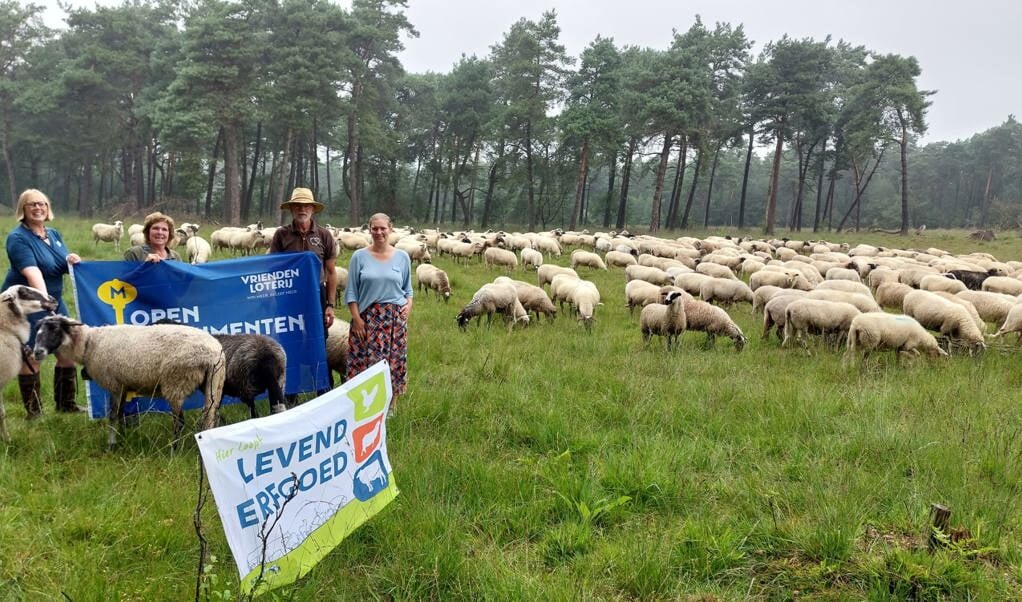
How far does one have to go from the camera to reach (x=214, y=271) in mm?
5363

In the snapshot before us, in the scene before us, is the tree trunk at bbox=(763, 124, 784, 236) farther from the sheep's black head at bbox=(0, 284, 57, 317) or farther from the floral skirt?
the sheep's black head at bbox=(0, 284, 57, 317)

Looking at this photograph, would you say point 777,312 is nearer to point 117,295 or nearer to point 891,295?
point 891,295

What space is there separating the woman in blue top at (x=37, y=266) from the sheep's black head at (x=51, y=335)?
1.40ft

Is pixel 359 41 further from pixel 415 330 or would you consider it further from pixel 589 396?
pixel 589 396

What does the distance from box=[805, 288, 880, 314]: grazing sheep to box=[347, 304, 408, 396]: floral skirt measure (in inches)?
350

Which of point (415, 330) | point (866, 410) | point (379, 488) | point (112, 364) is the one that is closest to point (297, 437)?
point (379, 488)

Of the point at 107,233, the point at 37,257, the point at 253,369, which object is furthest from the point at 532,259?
the point at 37,257

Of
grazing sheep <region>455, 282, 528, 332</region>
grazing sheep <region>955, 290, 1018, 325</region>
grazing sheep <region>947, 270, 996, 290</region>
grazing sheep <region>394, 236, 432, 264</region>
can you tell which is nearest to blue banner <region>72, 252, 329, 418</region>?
grazing sheep <region>455, 282, 528, 332</region>

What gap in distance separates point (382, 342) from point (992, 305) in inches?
512

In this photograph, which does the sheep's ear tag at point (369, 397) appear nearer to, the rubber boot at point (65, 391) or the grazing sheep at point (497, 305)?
the rubber boot at point (65, 391)

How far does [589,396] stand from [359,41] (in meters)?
37.2

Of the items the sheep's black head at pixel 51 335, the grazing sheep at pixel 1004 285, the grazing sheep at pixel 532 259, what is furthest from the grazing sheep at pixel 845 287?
the sheep's black head at pixel 51 335

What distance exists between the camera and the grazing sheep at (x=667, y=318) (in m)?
9.17

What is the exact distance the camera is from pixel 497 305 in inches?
434
